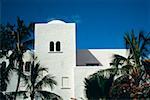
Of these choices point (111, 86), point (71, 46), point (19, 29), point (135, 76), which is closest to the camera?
point (135, 76)

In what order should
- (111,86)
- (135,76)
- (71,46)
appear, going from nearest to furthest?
1. (135,76)
2. (111,86)
3. (71,46)

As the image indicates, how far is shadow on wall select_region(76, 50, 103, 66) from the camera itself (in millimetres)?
23297

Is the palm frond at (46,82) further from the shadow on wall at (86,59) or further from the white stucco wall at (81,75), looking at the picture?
the shadow on wall at (86,59)

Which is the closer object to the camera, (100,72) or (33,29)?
(100,72)

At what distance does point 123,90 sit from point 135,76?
95cm

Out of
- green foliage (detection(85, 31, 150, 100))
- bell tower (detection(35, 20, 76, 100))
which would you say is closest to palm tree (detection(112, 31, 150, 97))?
green foliage (detection(85, 31, 150, 100))

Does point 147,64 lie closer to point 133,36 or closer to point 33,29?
point 133,36

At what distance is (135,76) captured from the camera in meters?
16.8

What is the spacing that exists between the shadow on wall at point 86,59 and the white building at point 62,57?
7.24 feet

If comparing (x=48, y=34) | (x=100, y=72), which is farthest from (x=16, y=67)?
(x=100, y=72)

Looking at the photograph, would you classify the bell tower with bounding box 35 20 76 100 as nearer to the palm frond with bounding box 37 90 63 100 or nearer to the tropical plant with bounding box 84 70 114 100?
the palm frond with bounding box 37 90 63 100

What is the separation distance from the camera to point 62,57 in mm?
21047

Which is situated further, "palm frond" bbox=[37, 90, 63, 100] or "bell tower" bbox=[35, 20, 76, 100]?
"bell tower" bbox=[35, 20, 76, 100]

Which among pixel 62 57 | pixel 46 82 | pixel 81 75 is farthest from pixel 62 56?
pixel 46 82
